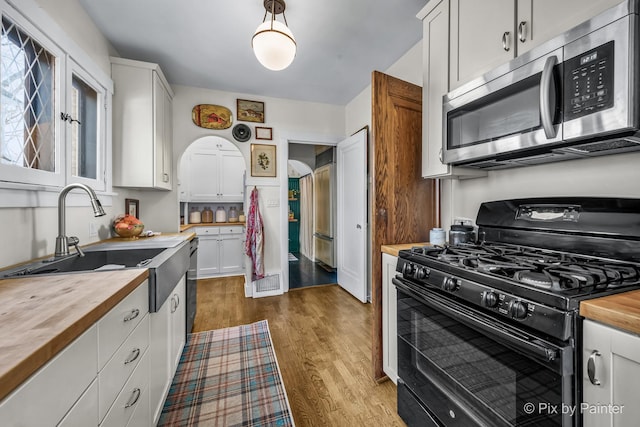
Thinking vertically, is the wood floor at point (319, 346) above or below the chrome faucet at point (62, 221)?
below

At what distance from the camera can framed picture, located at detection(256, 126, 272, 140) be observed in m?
3.45

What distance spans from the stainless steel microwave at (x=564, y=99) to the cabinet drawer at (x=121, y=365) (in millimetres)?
1791

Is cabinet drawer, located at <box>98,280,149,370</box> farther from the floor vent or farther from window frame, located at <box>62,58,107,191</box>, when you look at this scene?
the floor vent

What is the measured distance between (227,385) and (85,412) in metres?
1.22

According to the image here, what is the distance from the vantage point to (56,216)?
158 centimetres

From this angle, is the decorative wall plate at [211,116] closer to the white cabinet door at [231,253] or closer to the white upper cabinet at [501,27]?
the white cabinet door at [231,253]

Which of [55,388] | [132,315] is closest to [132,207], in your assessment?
[132,315]

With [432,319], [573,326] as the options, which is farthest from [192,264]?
[573,326]

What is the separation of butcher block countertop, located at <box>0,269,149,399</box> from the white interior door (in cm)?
243

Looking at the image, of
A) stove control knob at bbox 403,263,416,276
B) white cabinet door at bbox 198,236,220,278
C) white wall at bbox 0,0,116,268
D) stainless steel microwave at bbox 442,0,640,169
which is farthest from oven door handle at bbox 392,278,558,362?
white cabinet door at bbox 198,236,220,278

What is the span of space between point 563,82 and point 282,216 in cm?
297

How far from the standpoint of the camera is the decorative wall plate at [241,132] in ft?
11.0

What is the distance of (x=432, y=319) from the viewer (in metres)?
1.22

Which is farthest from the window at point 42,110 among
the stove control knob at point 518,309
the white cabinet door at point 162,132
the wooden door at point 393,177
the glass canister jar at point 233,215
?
the glass canister jar at point 233,215
